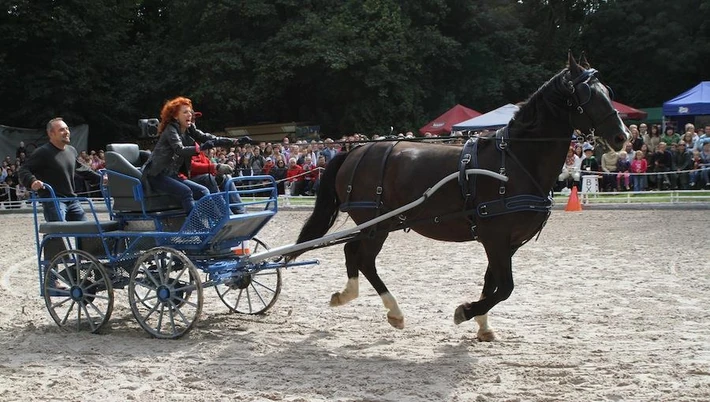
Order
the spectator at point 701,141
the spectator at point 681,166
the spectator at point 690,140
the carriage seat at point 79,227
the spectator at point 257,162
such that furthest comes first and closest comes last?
the spectator at point 257,162, the spectator at point 690,140, the spectator at point 681,166, the spectator at point 701,141, the carriage seat at point 79,227

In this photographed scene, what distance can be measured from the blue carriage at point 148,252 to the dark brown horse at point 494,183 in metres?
0.67

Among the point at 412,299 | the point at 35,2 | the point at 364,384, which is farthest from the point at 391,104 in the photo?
the point at 364,384

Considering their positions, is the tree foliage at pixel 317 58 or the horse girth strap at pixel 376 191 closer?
the horse girth strap at pixel 376 191

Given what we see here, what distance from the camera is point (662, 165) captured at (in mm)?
18641

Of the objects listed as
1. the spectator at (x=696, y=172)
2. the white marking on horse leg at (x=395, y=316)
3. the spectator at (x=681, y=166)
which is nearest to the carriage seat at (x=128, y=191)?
the white marking on horse leg at (x=395, y=316)

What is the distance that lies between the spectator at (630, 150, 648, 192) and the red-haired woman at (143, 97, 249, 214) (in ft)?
44.3

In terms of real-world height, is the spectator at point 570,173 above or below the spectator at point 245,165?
below

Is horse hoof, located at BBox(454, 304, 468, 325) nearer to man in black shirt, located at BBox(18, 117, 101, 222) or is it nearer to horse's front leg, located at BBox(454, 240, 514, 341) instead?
horse's front leg, located at BBox(454, 240, 514, 341)

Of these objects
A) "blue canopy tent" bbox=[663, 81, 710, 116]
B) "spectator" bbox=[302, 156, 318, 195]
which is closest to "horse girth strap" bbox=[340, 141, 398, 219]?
"spectator" bbox=[302, 156, 318, 195]

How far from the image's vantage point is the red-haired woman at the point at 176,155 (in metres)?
7.30

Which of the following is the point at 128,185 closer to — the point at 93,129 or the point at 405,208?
the point at 405,208

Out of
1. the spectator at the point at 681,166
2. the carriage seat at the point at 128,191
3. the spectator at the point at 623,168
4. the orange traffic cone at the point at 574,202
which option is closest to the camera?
the carriage seat at the point at 128,191

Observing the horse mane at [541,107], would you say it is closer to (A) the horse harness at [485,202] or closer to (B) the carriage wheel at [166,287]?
(A) the horse harness at [485,202]

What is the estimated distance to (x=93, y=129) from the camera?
3434cm
